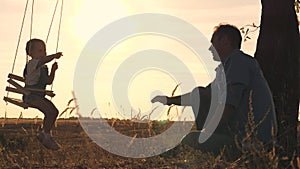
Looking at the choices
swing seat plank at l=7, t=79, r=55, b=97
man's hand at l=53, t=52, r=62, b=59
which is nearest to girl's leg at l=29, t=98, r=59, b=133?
swing seat plank at l=7, t=79, r=55, b=97

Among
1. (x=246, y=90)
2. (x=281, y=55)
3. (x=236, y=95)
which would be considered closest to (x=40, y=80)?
(x=281, y=55)

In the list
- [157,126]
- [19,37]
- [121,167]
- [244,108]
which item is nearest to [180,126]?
[157,126]

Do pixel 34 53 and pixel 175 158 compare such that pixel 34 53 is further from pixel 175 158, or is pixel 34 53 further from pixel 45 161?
pixel 175 158

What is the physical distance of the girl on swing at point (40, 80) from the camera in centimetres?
1125

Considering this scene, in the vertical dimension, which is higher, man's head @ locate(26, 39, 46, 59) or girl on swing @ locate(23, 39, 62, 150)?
man's head @ locate(26, 39, 46, 59)

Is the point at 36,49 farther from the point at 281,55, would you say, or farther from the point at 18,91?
the point at 281,55

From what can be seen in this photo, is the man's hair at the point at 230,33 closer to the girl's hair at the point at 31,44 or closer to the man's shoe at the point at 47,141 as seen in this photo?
the man's shoe at the point at 47,141

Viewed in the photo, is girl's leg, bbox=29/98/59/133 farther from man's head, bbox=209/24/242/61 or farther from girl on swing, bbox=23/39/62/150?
man's head, bbox=209/24/242/61

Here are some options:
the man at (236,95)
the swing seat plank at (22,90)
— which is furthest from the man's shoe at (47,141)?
the man at (236,95)

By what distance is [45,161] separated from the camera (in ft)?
33.4

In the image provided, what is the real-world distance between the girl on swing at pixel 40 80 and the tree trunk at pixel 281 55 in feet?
10.3

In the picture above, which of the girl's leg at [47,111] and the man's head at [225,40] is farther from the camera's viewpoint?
the girl's leg at [47,111]

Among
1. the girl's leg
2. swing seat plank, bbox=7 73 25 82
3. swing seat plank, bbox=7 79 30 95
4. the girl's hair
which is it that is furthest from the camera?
the girl's hair

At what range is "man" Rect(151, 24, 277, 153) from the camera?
7.06 m
